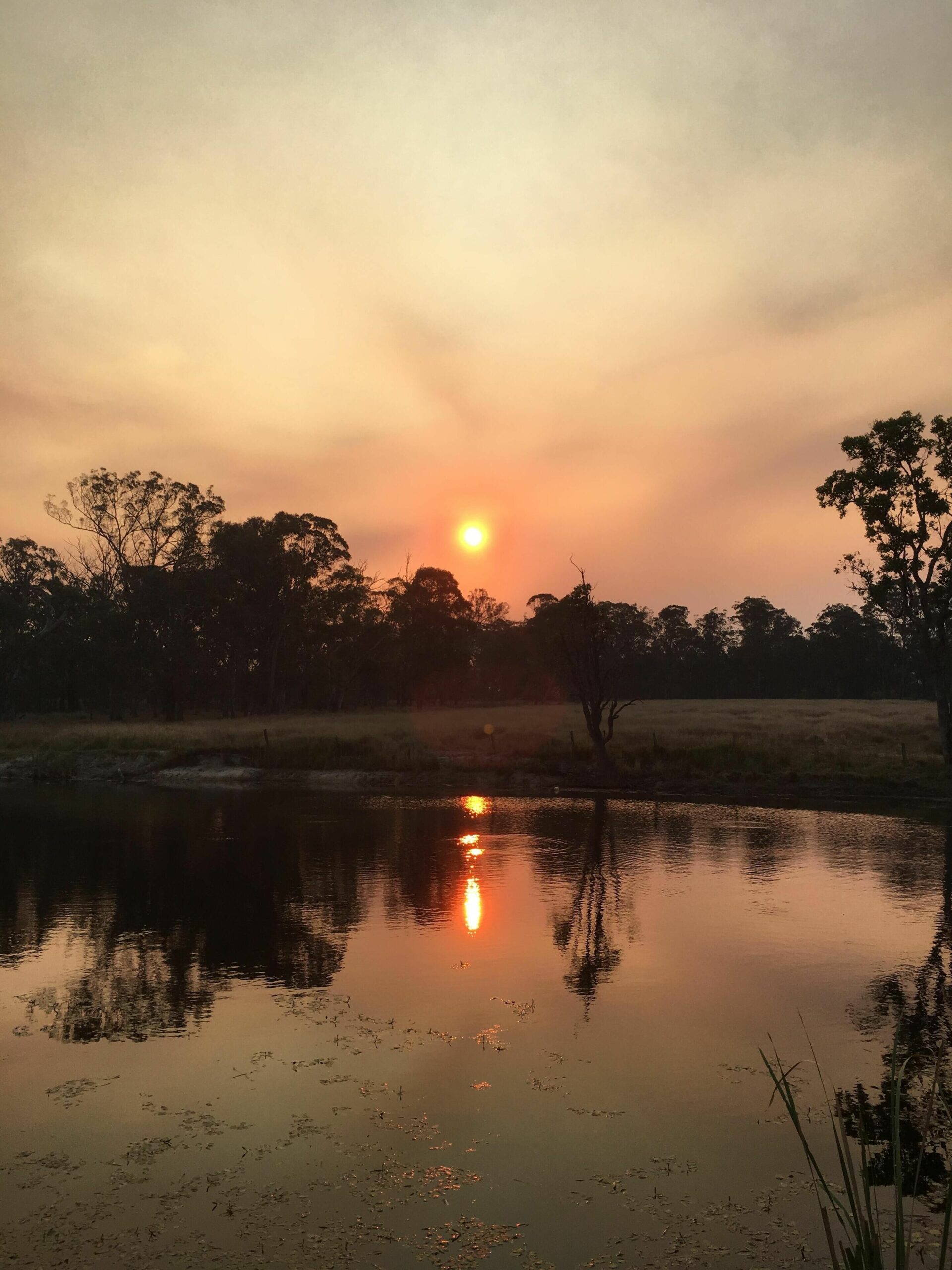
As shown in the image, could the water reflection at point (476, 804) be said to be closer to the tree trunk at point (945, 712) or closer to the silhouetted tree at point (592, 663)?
the silhouetted tree at point (592, 663)

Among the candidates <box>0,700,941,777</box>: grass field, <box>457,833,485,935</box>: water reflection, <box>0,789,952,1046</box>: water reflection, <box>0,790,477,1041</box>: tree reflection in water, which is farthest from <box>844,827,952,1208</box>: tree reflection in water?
<box>0,700,941,777</box>: grass field

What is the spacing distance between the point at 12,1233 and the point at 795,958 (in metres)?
11.9

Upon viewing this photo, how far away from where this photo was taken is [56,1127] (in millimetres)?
9477

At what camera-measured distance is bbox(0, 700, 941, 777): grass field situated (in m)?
42.4

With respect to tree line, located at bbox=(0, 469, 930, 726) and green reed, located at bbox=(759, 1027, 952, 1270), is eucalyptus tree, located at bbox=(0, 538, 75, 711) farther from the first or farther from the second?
green reed, located at bbox=(759, 1027, 952, 1270)

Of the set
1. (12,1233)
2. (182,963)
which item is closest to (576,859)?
(182,963)

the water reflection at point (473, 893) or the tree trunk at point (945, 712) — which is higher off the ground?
the tree trunk at point (945, 712)

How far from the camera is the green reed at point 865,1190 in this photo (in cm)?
407

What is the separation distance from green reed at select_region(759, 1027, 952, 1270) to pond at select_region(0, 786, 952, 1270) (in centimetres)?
32

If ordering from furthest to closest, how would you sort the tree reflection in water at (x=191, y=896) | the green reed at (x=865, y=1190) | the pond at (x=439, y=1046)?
the tree reflection in water at (x=191, y=896)
the pond at (x=439, y=1046)
the green reed at (x=865, y=1190)

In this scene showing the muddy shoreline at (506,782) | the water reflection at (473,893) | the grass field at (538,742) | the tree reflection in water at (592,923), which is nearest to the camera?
the tree reflection in water at (592,923)

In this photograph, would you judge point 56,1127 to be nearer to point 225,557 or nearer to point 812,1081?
point 812,1081

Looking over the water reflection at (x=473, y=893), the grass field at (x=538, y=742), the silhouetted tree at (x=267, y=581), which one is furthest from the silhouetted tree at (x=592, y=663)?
the silhouetted tree at (x=267, y=581)

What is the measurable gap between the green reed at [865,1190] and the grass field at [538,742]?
31864 mm
